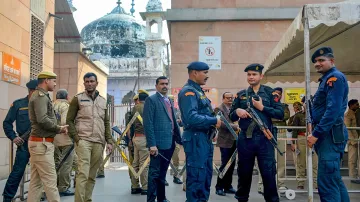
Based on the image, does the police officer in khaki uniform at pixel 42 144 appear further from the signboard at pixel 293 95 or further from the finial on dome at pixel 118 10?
the finial on dome at pixel 118 10

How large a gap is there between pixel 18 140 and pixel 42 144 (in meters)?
1.08

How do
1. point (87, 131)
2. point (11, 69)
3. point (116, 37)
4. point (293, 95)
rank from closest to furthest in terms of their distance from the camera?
1. point (87, 131)
2. point (11, 69)
3. point (293, 95)
4. point (116, 37)

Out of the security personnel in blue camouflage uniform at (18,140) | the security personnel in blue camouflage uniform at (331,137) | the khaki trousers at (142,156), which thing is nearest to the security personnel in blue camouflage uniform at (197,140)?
the security personnel in blue camouflage uniform at (331,137)

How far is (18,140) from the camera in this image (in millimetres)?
7000

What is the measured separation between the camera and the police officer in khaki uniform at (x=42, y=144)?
19.8ft

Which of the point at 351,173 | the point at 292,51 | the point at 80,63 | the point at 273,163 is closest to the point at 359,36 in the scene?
the point at 292,51

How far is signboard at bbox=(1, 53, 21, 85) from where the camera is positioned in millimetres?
10297

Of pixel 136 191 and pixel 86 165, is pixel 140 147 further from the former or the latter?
Answer: pixel 86 165

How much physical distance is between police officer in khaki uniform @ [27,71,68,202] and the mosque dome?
55763 millimetres

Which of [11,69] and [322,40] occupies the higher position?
[322,40]

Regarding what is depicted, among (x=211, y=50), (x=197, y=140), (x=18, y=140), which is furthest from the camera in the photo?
(x=211, y=50)

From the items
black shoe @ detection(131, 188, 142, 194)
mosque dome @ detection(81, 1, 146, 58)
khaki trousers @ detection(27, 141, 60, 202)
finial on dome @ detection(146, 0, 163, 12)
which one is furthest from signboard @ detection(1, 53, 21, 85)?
mosque dome @ detection(81, 1, 146, 58)

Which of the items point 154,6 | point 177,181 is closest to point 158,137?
point 177,181

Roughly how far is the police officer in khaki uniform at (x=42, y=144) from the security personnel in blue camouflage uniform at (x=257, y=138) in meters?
2.35
